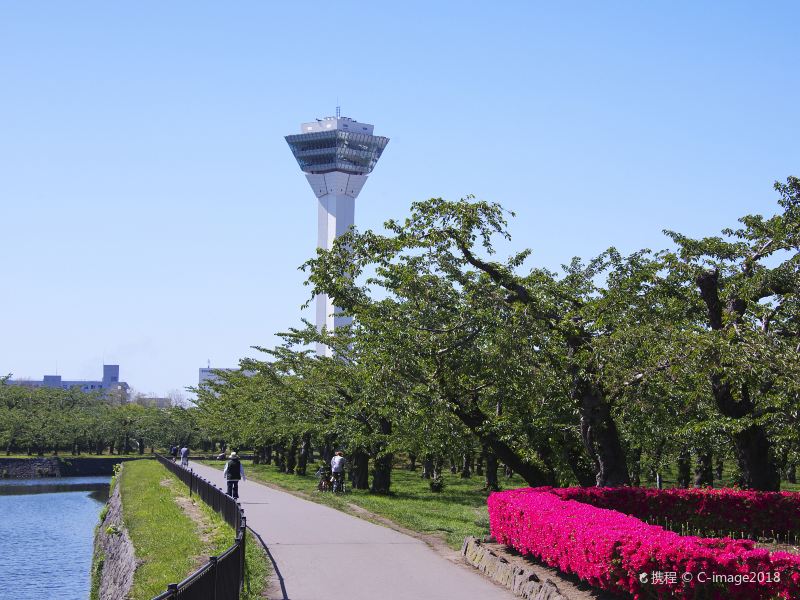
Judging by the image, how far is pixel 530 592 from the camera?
12766 mm

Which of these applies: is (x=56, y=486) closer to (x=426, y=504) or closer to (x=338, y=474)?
(x=338, y=474)

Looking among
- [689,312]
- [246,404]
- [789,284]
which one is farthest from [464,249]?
[246,404]

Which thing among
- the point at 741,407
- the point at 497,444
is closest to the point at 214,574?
the point at 497,444

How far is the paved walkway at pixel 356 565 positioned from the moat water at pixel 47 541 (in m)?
8.19

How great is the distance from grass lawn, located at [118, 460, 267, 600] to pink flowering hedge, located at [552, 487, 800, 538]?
23.8 feet

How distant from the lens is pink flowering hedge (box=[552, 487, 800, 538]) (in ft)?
60.4

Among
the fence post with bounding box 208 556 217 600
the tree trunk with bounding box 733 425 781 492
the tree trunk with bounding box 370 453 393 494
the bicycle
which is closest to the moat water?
the bicycle

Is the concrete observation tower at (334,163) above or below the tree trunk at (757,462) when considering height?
above

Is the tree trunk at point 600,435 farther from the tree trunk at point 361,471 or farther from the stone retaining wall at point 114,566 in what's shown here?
the tree trunk at point 361,471

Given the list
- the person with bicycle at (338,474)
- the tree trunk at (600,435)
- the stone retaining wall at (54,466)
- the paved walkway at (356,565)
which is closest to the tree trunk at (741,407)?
the tree trunk at (600,435)

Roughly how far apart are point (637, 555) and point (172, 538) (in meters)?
13.0

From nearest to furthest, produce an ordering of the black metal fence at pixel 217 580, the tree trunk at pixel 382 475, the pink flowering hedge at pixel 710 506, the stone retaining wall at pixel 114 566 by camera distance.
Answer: the black metal fence at pixel 217 580, the stone retaining wall at pixel 114 566, the pink flowering hedge at pixel 710 506, the tree trunk at pixel 382 475

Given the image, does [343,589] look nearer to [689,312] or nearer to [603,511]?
[603,511]

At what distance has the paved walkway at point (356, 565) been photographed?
1334 centimetres
